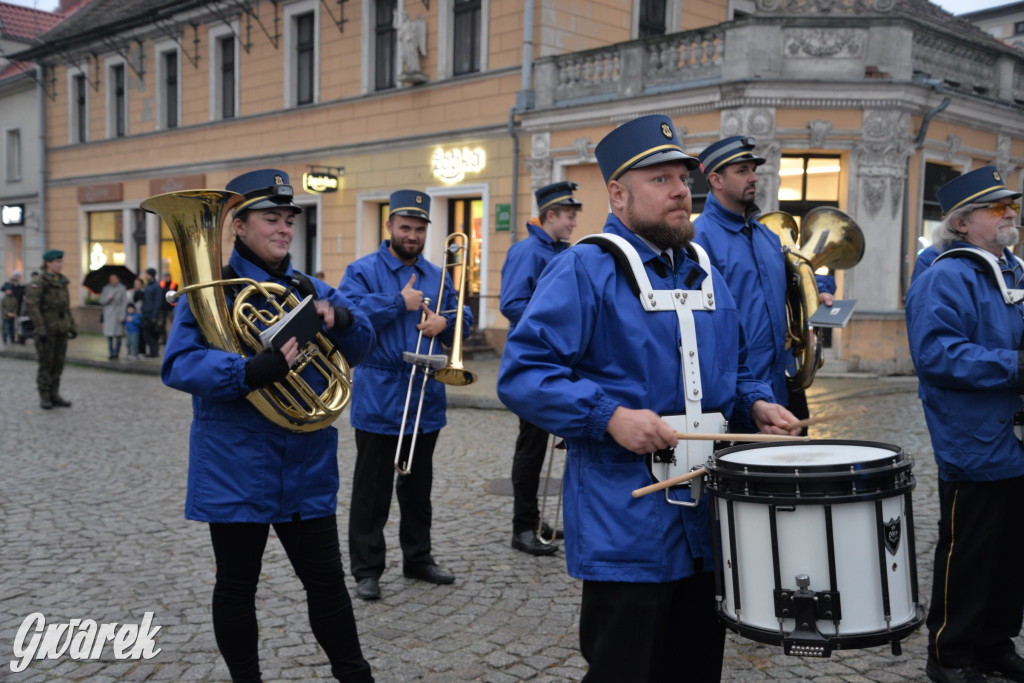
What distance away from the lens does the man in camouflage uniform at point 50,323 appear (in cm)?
1225

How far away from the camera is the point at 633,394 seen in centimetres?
278

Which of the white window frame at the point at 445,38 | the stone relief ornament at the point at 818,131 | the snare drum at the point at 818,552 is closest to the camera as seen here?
the snare drum at the point at 818,552

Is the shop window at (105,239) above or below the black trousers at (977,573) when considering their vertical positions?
above

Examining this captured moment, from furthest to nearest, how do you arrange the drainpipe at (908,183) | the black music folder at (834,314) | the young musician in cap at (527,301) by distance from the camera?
the drainpipe at (908,183) → the young musician in cap at (527,301) → the black music folder at (834,314)

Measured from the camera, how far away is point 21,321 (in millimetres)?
22641

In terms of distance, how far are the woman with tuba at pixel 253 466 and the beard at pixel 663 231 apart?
1.36 metres

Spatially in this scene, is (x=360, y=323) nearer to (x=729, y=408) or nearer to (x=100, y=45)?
(x=729, y=408)

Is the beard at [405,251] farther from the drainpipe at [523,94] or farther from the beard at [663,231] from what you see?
the drainpipe at [523,94]

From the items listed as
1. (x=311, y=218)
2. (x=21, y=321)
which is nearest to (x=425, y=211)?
(x=311, y=218)

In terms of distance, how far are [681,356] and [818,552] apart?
68 cm

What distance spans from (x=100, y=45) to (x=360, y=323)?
28702 mm

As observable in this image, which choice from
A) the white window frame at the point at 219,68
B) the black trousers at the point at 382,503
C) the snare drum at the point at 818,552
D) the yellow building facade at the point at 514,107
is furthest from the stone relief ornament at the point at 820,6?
the white window frame at the point at 219,68

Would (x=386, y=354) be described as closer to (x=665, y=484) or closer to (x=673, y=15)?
(x=665, y=484)

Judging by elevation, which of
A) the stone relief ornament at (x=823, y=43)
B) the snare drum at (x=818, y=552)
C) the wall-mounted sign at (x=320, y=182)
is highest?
the stone relief ornament at (x=823, y=43)
